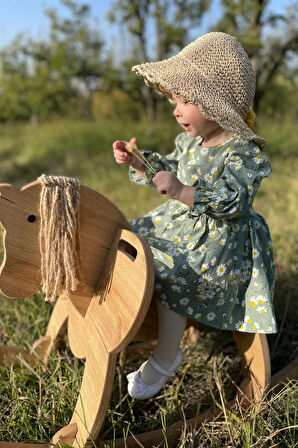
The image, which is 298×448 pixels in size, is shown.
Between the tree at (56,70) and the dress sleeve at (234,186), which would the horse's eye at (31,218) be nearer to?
the dress sleeve at (234,186)

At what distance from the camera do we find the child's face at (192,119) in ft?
4.10

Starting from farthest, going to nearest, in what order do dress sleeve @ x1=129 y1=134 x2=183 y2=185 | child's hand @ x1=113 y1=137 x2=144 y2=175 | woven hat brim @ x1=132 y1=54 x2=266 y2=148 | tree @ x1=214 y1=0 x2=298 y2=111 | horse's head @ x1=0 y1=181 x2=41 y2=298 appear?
tree @ x1=214 y1=0 x2=298 y2=111 → dress sleeve @ x1=129 y1=134 x2=183 y2=185 → child's hand @ x1=113 y1=137 x2=144 y2=175 → woven hat brim @ x1=132 y1=54 x2=266 y2=148 → horse's head @ x1=0 y1=181 x2=41 y2=298

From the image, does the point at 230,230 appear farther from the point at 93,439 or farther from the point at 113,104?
the point at 113,104

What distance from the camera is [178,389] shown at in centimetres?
147

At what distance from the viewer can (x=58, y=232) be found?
3.54 feet

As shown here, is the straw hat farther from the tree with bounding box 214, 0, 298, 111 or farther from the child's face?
the tree with bounding box 214, 0, 298, 111

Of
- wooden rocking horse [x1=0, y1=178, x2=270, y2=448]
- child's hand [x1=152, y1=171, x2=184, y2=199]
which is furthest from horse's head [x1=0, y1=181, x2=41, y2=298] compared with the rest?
child's hand [x1=152, y1=171, x2=184, y2=199]

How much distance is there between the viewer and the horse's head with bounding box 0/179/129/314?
106 centimetres

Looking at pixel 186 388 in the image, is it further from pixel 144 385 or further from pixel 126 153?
pixel 126 153

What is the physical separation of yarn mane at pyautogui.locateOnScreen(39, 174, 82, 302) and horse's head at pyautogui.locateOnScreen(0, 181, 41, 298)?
21 millimetres

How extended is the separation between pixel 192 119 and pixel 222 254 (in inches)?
15.8

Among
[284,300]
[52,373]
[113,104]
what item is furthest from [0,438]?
[113,104]

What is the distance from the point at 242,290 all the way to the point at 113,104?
8.49 metres

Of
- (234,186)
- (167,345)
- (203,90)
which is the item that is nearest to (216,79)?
(203,90)
